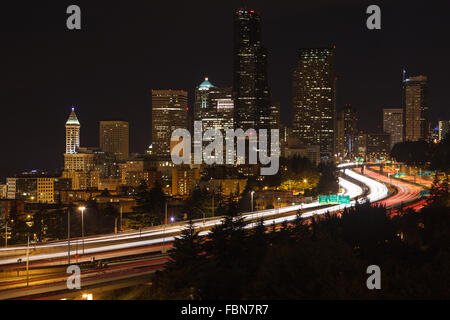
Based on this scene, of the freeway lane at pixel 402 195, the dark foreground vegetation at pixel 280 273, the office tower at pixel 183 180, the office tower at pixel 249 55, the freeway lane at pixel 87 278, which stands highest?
the office tower at pixel 249 55

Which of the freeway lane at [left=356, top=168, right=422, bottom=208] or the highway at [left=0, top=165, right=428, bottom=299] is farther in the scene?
the freeway lane at [left=356, top=168, right=422, bottom=208]

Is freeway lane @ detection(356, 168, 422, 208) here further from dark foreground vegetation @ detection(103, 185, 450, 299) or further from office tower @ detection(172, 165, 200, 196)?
office tower @ detection(172, 165, 200, 196)

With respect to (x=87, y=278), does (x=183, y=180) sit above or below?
below

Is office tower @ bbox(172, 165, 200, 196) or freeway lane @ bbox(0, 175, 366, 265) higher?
freeway lane @ bbox(0, 175, 366, 265)

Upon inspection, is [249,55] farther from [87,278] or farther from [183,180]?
[87,278]

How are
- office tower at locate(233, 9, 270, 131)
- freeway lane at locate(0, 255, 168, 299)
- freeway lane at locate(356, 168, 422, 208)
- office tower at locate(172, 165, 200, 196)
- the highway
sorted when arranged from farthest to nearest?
office tower at locate(233, 9, 270, 131) → office tower at locate(172, 165, 200, 196) → freeway lane at locate(356, 168, 422, 208) → the highway → freeway lane at locate(0, 255, 168, 299)

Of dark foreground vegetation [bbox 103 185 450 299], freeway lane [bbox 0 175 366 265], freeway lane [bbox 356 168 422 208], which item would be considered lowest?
freeway lane [bbox 356 168 422 208]

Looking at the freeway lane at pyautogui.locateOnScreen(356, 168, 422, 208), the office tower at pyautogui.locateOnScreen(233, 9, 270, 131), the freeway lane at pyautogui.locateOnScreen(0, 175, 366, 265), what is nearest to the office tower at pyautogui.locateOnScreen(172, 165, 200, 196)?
the freeway lane at pyautogui.locateOnScreen(356, 168, 422, 208)

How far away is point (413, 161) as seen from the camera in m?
91.0

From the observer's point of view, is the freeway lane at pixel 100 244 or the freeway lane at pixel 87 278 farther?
the freeway lane at pixel 100 244

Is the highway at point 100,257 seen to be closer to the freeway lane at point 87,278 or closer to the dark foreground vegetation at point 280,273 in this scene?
the freeway lane at point 87,278

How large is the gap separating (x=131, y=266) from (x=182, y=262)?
366cm

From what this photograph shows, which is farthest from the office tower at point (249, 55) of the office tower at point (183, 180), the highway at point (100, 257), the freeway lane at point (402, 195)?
the highway at point (100, 257)

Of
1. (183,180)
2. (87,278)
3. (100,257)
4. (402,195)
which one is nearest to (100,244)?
(100,257)
